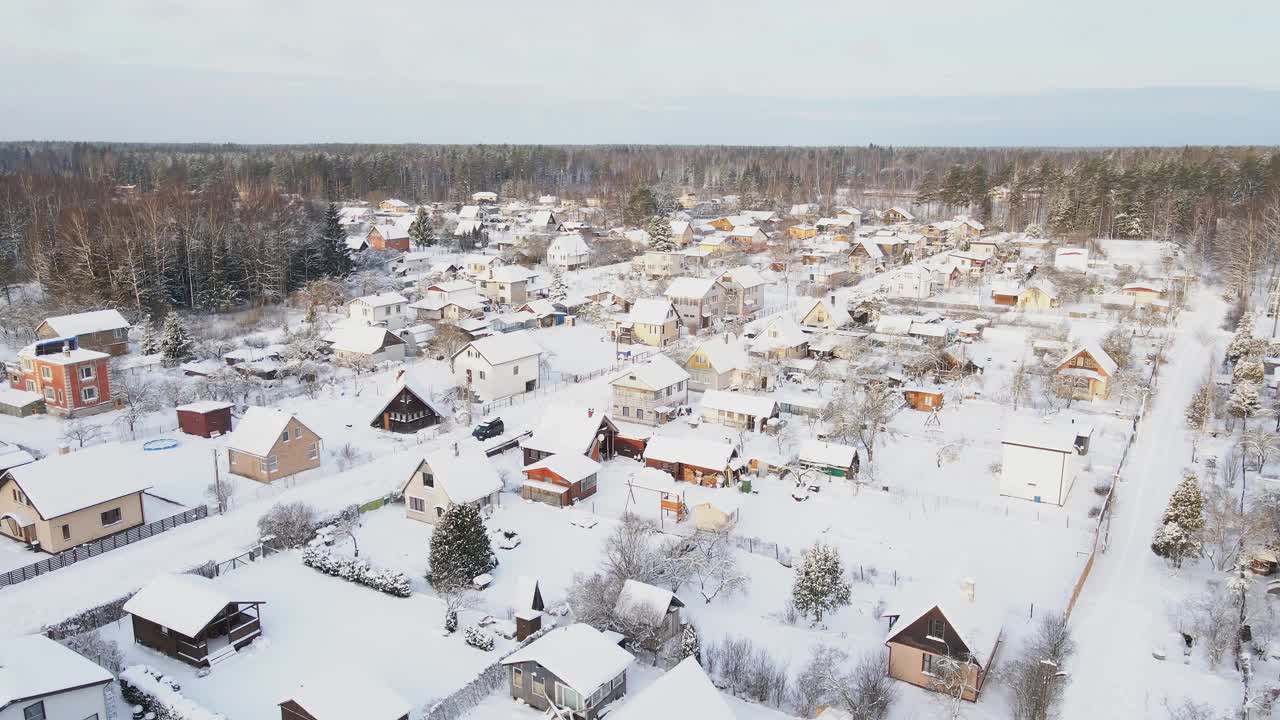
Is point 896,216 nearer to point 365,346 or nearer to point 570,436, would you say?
point 365,346

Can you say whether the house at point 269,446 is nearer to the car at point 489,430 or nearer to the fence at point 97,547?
the fence at point 97,547

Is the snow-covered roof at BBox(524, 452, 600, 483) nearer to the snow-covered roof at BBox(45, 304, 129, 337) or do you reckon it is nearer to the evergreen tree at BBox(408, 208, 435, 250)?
the snow-covered roof at BBox(45, 304, 129, 337)

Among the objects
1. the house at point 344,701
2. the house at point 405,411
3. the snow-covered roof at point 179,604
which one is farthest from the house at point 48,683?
the house at point 405,411

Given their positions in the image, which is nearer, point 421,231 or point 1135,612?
point 1135,612


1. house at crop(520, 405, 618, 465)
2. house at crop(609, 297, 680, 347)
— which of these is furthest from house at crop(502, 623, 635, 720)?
house at crop(609, 297, 680, 347)

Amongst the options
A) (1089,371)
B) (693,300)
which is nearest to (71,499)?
(693,300)

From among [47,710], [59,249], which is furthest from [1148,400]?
[59,249]

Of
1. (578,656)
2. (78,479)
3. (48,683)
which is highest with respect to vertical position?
(78,479)
